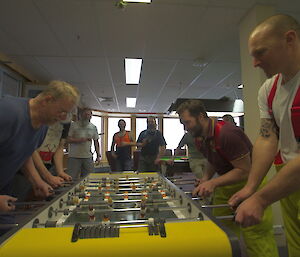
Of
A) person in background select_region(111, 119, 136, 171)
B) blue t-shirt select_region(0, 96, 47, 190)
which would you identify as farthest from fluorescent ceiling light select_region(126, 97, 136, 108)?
blue t-shirt select_region(0, 96, 47, 190)

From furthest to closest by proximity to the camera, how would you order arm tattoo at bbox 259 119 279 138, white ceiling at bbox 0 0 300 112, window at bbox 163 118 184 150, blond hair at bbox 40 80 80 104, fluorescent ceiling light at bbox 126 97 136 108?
window at bbox 163 118 184 150
fluorescent ceiling light at bbox 126 97 136 108
white ceiling at bbox 0 0 300 112
blond hair at bbox 40 80 80 104
arm tattoo at bbox 259 119 279 138

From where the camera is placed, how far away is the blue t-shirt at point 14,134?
126cm

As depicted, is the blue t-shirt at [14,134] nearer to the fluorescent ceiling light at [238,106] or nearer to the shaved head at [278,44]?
the shaved head at [278,44]

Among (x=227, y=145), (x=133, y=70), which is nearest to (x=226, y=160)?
(x=227, y=145)

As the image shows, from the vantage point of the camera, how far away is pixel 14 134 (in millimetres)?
1318

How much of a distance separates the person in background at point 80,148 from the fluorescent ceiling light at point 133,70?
129 cm

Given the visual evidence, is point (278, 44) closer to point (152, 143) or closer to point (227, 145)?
point (227, 145)

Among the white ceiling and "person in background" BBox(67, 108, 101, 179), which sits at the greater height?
the white ceiling

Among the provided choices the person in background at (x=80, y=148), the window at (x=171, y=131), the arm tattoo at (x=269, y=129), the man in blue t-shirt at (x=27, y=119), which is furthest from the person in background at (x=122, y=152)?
the window at (x=171, y=131)

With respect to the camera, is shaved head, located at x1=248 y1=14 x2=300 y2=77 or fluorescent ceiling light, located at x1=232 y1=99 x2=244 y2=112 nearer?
shaved head, located at x1=248 y1=14 x2=300 y2=77

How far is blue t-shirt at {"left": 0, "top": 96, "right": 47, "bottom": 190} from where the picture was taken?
1.26 m

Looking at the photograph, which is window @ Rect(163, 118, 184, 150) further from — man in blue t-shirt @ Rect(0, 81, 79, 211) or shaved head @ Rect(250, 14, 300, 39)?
shaved head @ Rect(250, 14, 300, 39)

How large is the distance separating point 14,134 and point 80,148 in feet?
8.15

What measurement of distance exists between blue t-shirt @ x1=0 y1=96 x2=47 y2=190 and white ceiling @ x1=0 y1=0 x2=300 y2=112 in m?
1.76
